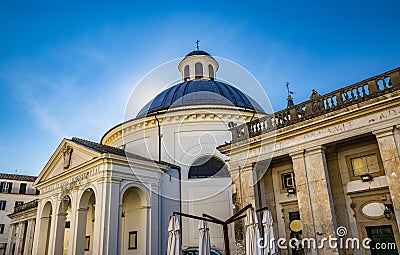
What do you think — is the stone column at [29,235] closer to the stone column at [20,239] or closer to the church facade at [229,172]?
the church facade at [229,172]

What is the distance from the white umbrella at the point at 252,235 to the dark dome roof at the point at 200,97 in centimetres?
1210

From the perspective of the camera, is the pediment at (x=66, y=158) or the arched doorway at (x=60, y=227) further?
the arched doorway at (x=60, y=227)

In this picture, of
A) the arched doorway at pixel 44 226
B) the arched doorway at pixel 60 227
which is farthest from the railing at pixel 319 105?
the arched doorway at pixel 44 226

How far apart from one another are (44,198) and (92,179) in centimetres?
665

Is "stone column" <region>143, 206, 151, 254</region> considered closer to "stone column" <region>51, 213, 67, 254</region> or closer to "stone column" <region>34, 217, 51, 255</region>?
"stone column" <region>51, 213, 67, 254</region>

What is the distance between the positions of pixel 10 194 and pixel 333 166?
3749 centimetres

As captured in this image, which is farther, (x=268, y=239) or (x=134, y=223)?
(x=134, y=223)

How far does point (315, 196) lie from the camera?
10.4 metres

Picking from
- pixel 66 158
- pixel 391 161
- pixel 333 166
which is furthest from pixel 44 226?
pixel 391 161

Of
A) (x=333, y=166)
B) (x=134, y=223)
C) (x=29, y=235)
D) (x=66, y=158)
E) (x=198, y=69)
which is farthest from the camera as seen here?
(x=198, y=69)

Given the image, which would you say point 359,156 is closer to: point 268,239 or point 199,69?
point 268,239

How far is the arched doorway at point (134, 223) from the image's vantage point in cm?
1625

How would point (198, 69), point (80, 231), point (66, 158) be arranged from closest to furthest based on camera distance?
point (80, 231), point (66, 158), point (198, 69)

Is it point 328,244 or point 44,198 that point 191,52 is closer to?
point 44,198
